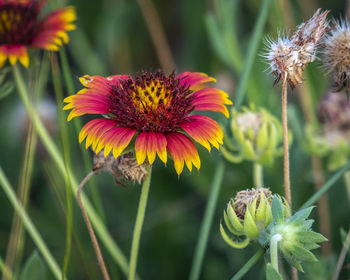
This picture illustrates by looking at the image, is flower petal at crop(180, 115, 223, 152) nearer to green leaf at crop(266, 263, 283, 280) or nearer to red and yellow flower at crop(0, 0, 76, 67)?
green leaf at crop(266, 263, 283, 280)

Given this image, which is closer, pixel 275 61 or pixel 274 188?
pixel 275 61

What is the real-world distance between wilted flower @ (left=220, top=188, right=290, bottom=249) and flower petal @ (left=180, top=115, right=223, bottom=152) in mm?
63

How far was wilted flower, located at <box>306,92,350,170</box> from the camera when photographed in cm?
90

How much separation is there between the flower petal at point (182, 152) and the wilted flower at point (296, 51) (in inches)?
4.3

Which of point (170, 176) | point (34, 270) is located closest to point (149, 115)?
point (34, 270)

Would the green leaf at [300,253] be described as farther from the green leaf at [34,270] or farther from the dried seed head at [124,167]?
the green leaf at [34,270]

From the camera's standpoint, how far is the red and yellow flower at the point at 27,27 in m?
0.71

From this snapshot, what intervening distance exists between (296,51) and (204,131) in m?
0.12

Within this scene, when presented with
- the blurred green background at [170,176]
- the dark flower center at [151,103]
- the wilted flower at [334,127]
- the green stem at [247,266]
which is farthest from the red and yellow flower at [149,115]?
the wilted flower at [334,127]

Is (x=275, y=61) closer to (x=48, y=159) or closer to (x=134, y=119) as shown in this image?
(x=134, y=119)

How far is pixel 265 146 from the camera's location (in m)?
Result: 0.69

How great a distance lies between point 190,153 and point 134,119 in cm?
8

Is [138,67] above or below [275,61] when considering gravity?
above

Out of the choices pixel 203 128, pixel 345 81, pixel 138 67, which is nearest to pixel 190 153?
pixel 203 128
